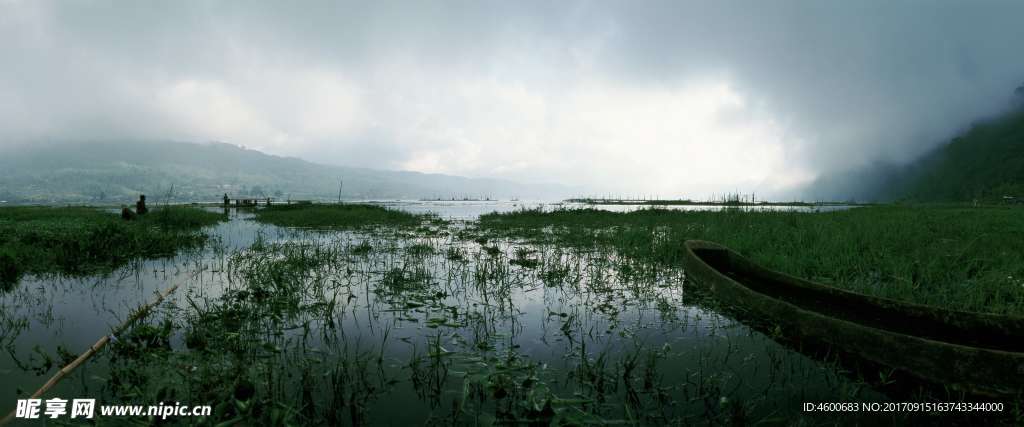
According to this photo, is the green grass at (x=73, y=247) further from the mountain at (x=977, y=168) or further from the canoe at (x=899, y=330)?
the mountain at (x=977, y=168)

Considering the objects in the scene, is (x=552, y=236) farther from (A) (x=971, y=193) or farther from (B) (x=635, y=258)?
(A) (x=971, y=193)

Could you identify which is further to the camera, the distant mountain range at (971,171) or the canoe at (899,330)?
the distant mountain range at (971,171)

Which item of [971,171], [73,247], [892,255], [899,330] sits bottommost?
→ [899,330]

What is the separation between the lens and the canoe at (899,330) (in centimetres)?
358

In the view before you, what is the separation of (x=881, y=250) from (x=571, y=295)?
9.60 metres

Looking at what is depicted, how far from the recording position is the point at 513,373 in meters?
4.71

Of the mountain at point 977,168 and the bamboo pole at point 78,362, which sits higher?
the mountain at point 977,168

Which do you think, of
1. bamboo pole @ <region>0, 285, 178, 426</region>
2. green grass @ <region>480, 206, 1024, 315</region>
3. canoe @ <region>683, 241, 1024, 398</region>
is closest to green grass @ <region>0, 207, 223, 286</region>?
bamboo pole @ <region>0, 285, 178, 426</region>

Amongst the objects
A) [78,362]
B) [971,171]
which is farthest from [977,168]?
[78,362]

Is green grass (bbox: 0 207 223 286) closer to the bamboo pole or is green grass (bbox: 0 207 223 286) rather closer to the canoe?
the bamboo pole

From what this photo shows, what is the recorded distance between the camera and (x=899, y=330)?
5723 mm

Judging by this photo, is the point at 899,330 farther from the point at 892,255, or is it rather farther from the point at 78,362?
the point at 78,362

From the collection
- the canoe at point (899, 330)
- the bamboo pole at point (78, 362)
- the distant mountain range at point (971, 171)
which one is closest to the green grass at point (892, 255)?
the canoe at point (899, 330)

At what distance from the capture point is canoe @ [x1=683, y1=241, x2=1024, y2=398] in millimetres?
3582
